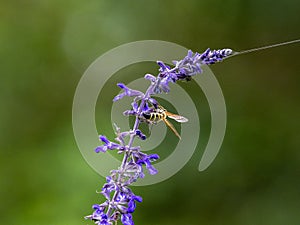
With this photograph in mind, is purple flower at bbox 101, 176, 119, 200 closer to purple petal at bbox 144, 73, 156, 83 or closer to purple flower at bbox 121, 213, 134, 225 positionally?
purple flower at bbox 121, 213, 134, 225

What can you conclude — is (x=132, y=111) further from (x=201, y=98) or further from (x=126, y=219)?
(x=201, y=98)

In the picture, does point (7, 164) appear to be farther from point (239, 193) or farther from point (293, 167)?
point (293, 167)

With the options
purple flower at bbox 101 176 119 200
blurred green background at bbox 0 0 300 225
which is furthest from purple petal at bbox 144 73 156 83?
blurred green background at bbox 0 0 300 225

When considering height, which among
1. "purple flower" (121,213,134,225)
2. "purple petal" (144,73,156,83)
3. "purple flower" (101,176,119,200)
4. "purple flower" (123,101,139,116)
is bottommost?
"purple flower" (121,213,134,225)

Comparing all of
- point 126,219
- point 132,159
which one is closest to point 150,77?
point 132,159

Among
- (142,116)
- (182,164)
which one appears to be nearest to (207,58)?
(142,116)

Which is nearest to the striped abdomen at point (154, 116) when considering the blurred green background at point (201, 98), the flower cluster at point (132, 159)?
the flower cluster at point (132, 159)

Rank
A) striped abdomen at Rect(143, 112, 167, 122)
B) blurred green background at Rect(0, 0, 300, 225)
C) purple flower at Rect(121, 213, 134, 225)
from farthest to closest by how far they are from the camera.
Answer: blurred green background at Rect(0, 0, 300, 225)
striped abdomen at Rect(143, 112, 167, 122)
purple flower at Rect(121, 213, 134, 225)
